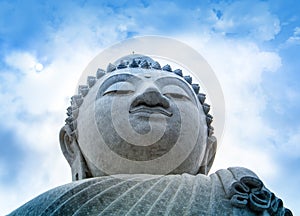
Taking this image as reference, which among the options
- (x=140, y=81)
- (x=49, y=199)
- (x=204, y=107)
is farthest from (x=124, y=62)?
(x=49, y=199)

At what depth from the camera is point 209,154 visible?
17.1 feet

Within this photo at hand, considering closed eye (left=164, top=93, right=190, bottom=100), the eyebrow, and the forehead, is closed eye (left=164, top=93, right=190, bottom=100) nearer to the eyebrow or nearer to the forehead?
the forehead

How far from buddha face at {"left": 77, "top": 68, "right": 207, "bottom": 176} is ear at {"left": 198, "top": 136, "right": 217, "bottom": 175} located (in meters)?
0.19

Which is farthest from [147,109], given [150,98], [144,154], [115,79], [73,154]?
[73,154]

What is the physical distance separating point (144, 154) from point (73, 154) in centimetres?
103

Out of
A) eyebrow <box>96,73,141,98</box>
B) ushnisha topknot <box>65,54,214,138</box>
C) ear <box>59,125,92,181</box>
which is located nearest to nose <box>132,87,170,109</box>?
eyebrow <box>96,73,141,98</box>

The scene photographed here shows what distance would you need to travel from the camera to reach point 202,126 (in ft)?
16.1

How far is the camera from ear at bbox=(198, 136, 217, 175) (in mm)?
5020

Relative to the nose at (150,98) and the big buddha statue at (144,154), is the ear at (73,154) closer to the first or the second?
the big buddha statue at (144,154)

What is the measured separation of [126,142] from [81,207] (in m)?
1.09

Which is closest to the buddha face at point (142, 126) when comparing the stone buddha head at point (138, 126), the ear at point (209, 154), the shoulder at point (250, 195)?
the stone buddha head at point (138, 126)

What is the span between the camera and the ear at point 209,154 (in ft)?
16.5

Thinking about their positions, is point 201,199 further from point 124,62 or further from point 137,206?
point 124,62

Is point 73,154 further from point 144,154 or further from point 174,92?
point 174,92
